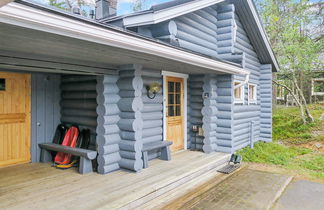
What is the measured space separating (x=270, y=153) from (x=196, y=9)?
15.3ft

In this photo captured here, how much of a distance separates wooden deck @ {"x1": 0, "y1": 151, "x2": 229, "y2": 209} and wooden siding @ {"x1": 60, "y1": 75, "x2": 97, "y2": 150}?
927mm

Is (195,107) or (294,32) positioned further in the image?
(294,32)

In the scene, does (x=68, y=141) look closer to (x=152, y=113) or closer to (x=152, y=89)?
(x=152, y=113)

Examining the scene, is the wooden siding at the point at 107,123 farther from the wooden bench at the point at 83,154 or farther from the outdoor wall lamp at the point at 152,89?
the outdoor wall lamp at the point at 152,89

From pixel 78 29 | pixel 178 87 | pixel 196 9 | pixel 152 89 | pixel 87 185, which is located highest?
pixel 196 9

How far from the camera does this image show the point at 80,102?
4.94 meters

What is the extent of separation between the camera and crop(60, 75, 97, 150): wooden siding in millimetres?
4660

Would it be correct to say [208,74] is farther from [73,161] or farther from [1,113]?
[1,113]

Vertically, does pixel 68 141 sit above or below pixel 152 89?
below

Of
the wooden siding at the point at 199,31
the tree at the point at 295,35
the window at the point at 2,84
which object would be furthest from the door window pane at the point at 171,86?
the tree at the point at 295,35

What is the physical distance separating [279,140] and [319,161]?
128 inches

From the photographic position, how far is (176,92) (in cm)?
612

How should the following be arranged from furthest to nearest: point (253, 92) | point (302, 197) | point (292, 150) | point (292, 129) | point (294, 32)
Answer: point (292, 129) < point (294, 32) < point (253, 92) < point (292, 150) < point (302, 197)

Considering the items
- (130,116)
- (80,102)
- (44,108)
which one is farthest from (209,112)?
(44,108)
